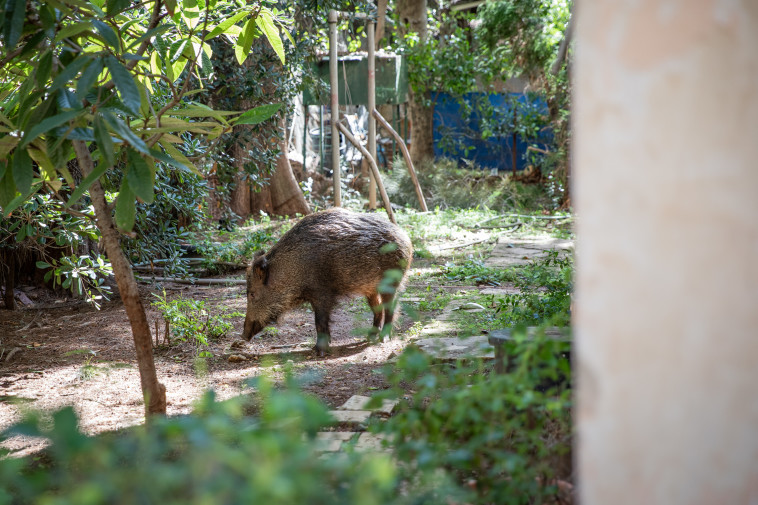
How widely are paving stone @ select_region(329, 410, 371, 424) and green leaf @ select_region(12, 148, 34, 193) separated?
166cm

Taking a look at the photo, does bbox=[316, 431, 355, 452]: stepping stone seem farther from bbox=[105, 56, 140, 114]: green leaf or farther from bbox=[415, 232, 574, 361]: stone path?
bbox=[105, 56, 140, 114]: green leaf

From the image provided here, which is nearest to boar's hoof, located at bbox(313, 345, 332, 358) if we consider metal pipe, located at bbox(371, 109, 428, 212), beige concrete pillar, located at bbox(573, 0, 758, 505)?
beige concrete pillar, located at bbox(573, 0, 758, 505)

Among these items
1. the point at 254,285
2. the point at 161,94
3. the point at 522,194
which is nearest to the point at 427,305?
the point at 254,285

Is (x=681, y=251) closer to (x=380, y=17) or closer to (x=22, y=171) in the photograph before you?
(x=22, y=171)

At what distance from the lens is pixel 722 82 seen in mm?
1289

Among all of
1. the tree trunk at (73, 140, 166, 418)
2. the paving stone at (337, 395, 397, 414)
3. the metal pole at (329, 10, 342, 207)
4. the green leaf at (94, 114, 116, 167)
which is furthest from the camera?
the metal pole at (329, 10, 342, 207)

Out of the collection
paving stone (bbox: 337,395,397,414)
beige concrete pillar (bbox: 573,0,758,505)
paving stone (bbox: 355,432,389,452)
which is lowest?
paving stone (bbox: 337,395,397,414)

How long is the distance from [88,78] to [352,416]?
1.96 meters

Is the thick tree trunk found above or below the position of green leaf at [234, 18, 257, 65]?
below

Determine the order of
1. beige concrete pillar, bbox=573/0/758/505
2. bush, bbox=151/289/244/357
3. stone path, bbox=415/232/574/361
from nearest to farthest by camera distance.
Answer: beige concrete pillar, bbox=573/0/758/505 < stone path, bbox=415/232/574/361 < bush, bbox=151/289/244/357

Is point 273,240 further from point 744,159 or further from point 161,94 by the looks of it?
point 744,159

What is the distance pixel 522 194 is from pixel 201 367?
9877 millimetres

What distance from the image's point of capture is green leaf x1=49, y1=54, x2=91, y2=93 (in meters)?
2.19

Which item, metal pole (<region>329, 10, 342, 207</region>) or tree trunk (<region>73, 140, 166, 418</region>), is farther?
metal pole (<region>329, 10, 342, 207</region>)
